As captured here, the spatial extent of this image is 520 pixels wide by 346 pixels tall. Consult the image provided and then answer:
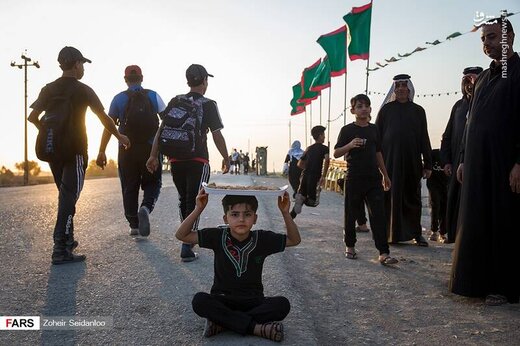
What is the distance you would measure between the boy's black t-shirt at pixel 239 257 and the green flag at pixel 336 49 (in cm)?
1725

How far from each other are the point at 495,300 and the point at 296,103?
33.9m

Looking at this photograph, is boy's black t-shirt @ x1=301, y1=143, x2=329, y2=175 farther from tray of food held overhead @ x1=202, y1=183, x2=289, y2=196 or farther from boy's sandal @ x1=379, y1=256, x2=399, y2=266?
tray of food held overhead @ x1=202, y1=183, x2=289, y2=196

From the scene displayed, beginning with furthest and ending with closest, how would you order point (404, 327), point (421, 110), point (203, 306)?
1. point (421, 110)
2. point (404, 327)
3. point (203, 306)

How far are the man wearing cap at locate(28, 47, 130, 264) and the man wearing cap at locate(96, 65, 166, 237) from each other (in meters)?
0.95

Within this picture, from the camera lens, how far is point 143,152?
20.5 ft

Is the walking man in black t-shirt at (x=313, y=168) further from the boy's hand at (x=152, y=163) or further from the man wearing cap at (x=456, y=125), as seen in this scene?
the boy's hand at (x=152, y=163)

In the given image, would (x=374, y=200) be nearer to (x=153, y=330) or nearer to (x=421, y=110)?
(x=421, y=110)

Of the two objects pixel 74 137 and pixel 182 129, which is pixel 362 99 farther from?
pixel 74 137

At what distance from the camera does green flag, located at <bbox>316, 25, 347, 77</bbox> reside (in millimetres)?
20094

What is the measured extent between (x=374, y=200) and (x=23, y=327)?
371 cm

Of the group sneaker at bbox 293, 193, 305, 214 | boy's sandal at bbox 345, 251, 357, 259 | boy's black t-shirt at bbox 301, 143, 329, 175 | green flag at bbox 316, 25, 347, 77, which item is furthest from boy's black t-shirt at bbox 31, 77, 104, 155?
green flag at bbox 316, 25, 347, 77

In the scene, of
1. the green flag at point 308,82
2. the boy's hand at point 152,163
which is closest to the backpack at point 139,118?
the boy's hand at point 152,163

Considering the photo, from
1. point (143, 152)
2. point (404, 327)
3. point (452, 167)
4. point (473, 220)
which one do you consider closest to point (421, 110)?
point (452, 167)

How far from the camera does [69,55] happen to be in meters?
5.12
